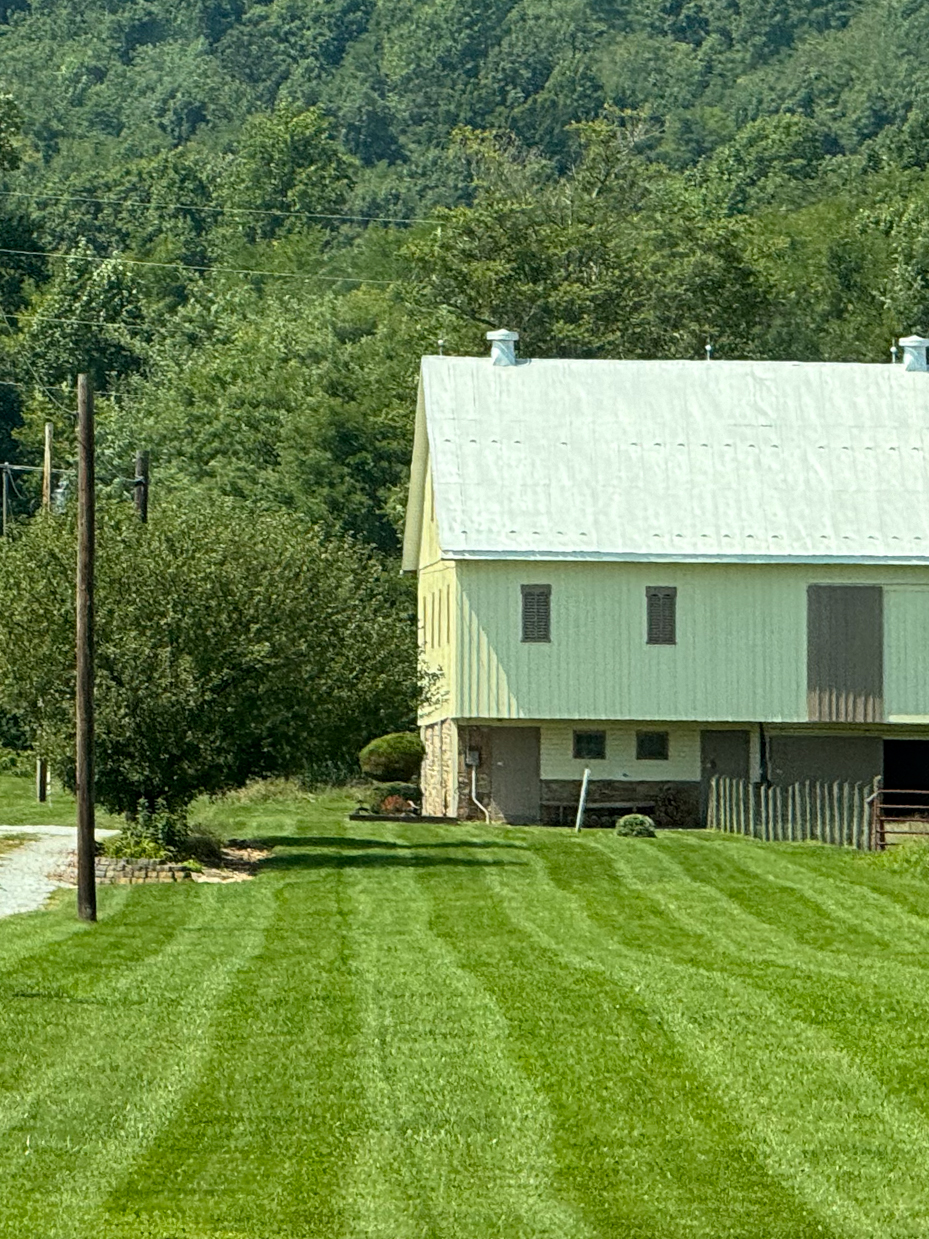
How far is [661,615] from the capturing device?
163 ft

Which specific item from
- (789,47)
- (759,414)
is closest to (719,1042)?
(759,414)

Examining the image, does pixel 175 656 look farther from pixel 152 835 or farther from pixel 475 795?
pixel 475 795

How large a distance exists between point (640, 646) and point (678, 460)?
4.48 meters

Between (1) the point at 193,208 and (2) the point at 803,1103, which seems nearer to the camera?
(2) the point at 803,1103

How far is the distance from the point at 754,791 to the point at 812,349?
32.1 m

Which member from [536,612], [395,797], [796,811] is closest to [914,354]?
[536,612]

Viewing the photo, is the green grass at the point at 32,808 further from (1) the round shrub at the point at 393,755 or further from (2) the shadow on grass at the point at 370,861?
(1) the round shrub at the point at 393,755

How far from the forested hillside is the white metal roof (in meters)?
15.3

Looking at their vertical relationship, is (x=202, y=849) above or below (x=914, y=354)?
below

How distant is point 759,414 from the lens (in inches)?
2082

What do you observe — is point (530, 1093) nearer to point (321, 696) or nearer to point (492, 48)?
point (321, 696)

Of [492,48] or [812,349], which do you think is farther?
[492,48]

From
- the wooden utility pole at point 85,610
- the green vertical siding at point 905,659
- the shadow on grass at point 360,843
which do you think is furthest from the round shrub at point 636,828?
the wooden utility pole at point 85,610

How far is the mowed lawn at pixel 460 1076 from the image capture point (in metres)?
12.6
